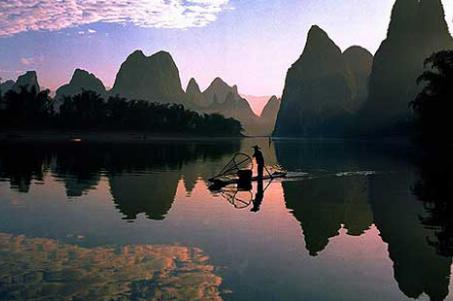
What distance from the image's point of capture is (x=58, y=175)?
3431 cm

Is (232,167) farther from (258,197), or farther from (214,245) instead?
(214,245)

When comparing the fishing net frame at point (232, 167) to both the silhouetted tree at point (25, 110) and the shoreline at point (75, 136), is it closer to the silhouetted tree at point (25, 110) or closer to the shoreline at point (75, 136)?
the shoreline at point (75, 136)

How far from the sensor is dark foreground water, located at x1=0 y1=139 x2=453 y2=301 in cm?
1048

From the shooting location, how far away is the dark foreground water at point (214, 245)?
1048 centimetres

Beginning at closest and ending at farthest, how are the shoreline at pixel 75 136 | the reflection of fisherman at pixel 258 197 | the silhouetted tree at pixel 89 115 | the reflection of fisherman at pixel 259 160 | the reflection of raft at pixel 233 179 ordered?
1. the reflection of fisherman at pixel 258 197
2. the reflection of raft at pixel 233 179
3. the reflection of fisherman at pixel 259 160
4. the shoreline at pixel 75 136
5. the silhouetted tree at pixel 89 115

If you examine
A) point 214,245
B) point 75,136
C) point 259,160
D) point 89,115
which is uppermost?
point 89,115

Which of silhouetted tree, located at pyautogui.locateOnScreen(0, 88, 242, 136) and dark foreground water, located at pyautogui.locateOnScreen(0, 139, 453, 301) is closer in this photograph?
dark foreground water, located at pyautogui.locateOnScreen(0, 139, 453, 301)

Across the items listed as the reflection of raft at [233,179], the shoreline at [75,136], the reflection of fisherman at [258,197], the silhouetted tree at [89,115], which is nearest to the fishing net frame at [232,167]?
the reflection of raft at [233,179]

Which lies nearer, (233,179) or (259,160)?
(233,179)

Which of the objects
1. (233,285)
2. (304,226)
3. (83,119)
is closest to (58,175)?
(304,226)

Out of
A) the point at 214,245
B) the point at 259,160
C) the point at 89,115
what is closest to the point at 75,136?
the point at 89,115

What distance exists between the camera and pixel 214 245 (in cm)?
1450

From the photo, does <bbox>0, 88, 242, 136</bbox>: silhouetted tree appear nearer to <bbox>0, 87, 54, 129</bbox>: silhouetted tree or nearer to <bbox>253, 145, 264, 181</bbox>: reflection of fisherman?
<bbox>0, 87, 54, 129</bbox>: silhouetted tree

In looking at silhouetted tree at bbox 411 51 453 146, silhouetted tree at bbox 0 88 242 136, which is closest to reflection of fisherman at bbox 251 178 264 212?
silhouetted tree at bbox 411 51 453 146
